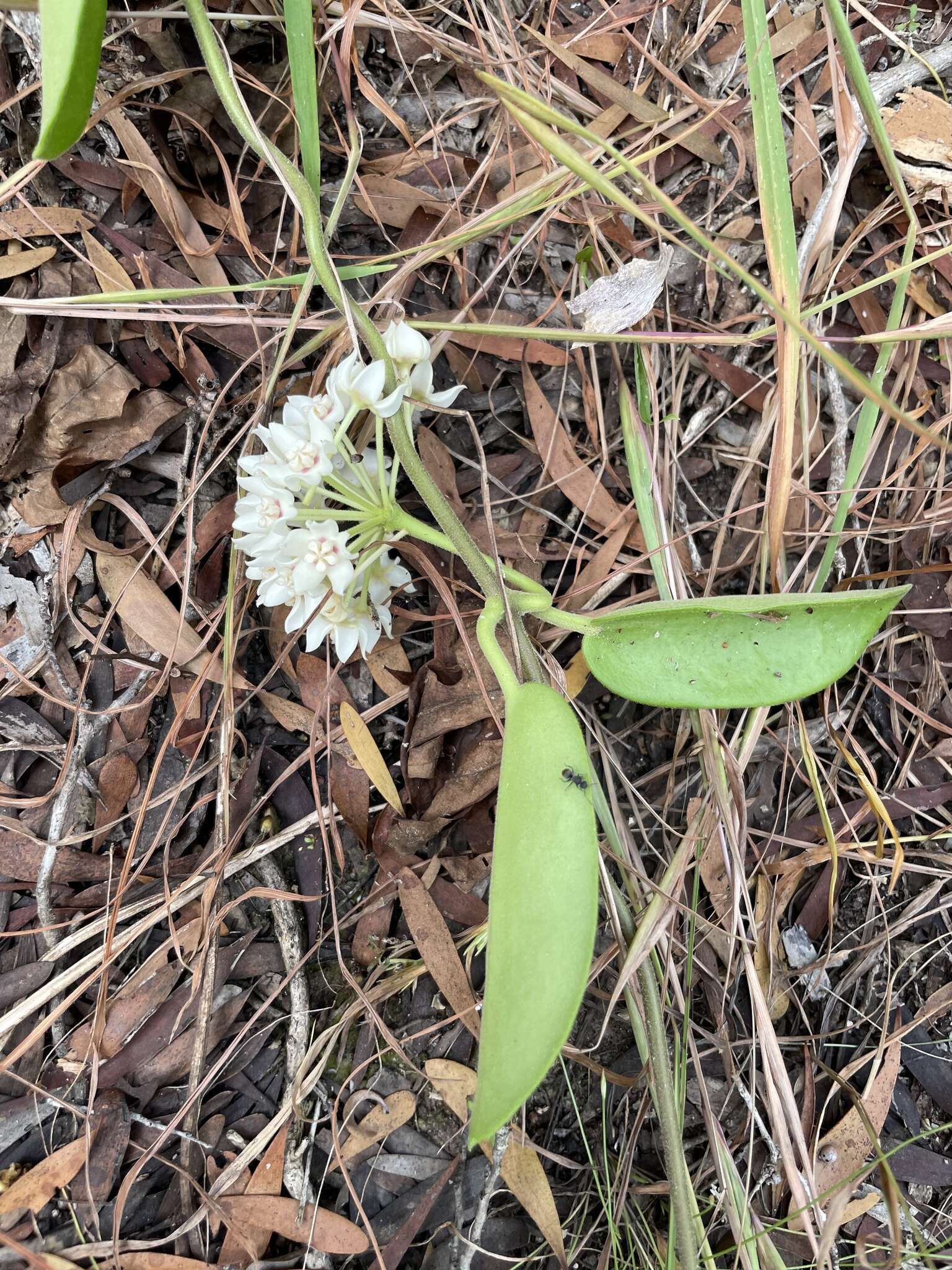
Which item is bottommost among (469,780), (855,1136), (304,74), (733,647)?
(855,1136)

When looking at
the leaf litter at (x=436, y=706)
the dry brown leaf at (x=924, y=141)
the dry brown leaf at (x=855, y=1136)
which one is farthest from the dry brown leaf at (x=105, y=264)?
the dry brown leaf at (x=855, y=1136)

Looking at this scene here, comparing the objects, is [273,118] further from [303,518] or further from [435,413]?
[303,518]

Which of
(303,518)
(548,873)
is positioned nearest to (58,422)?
(303,518)

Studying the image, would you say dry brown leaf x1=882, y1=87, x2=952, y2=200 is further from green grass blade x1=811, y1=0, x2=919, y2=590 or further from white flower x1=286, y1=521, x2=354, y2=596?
white flower x1=286, y1=521, x2=354, y2=596

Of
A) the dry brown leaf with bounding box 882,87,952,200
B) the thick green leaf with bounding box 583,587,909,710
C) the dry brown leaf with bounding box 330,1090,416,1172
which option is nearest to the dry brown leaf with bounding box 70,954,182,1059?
the dry brown leaf with bounding box 330,1090,416,1172

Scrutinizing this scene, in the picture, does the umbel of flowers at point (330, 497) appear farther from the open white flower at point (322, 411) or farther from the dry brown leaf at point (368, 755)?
the dry brown leaf at point (368, 755)

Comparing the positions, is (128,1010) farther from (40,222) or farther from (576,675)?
(40,222)

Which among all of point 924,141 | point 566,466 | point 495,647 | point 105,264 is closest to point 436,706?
point 495,647
